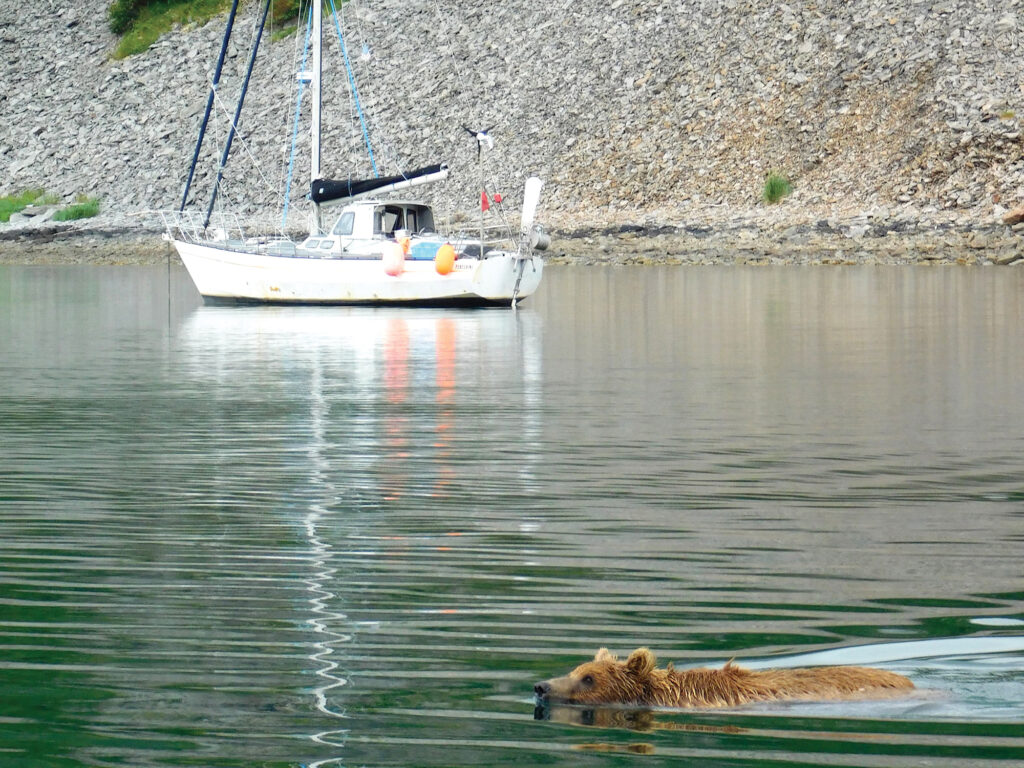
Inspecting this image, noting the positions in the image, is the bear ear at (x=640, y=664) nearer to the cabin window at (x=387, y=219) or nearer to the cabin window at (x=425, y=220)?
the cabin window at (x=387, y=219)

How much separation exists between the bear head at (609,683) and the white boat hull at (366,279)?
3721 centimetres

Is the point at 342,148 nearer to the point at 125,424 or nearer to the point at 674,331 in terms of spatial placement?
the point at 674,331

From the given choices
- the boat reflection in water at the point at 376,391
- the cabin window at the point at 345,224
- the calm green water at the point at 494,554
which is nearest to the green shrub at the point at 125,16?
the cabin window at the point at 345,224

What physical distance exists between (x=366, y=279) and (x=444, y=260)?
2303mm

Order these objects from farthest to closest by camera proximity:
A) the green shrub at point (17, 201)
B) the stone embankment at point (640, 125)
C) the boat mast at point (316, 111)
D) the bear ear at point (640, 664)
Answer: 1. the green shrub at point (17, 201)
2. the stone embankment at point (640, 125)
3. the boat mast at point (316, 111)
4. the bear ear at point (640, 664)

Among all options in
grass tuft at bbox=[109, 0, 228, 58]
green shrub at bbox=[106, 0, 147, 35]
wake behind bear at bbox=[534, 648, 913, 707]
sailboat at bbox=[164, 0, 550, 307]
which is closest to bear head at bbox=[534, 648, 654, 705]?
wake behind bear at bbox=[534, 648, 913, 707]

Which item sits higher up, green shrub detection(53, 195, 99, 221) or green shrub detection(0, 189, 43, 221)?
green shrub detection(0, 189, 43, 221)

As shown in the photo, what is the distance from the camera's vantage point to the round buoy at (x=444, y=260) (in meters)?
44.9

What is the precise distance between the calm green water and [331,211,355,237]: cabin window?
18.3m

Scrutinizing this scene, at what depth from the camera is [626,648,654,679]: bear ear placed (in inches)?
314

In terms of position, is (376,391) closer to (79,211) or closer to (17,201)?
(79,211)

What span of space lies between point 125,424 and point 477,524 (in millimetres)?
8000

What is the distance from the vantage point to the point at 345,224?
46.2m

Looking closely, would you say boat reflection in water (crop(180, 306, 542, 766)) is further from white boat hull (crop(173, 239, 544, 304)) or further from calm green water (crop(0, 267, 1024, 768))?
white boat hull (crop(173, 239, 544, 304))
